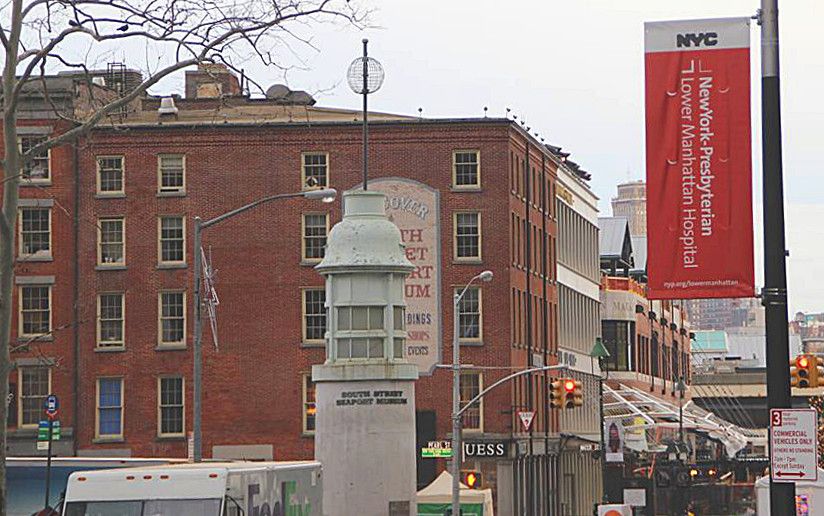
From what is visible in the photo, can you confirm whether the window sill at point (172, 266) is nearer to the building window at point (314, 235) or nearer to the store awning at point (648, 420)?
the building window at point (314, 235)

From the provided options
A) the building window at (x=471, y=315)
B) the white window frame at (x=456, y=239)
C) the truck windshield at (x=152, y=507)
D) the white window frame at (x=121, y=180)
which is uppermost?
the white window frame at (x=121, y=180)

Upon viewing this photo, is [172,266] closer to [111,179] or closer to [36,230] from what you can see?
[111,179]

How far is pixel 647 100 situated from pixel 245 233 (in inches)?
2108

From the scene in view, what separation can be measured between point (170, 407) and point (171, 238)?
22.1 ft

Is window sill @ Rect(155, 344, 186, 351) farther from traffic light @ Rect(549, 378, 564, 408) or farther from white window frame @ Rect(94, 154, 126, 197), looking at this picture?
traffic light @ Rect(549, 378, 564, 408)

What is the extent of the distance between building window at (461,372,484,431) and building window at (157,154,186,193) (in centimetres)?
1358

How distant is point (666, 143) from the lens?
20094mm

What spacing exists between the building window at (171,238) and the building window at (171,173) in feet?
3.99

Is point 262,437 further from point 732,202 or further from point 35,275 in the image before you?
point 732,202

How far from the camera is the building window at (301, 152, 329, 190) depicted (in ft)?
240

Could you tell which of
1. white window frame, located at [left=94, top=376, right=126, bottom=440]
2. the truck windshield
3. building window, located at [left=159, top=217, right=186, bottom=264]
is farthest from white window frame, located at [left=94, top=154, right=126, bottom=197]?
the truck windshield

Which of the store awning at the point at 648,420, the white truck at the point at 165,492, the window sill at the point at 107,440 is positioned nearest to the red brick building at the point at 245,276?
the window sill at the point at 107,440

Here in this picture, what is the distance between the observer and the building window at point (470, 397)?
2808 inches

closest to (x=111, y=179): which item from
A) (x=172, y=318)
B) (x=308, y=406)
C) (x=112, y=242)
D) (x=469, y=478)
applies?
(x=112, y=242)
